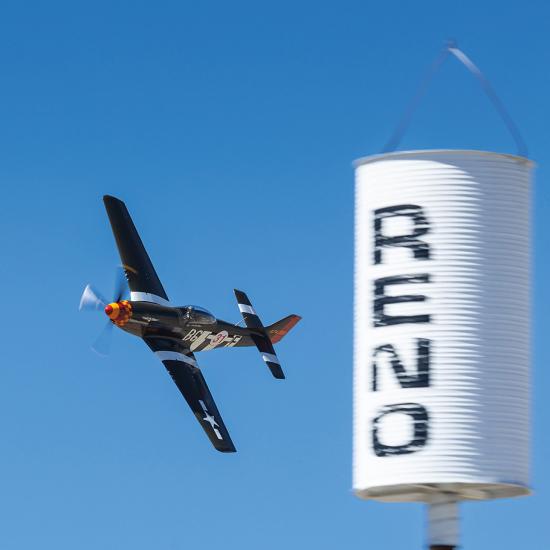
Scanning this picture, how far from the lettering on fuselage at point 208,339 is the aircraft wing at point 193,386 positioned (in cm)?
50

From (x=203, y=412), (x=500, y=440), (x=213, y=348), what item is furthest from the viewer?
(x=213, y=348)

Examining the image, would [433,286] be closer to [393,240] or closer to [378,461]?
[393,240]

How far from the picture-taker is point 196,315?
62.7m

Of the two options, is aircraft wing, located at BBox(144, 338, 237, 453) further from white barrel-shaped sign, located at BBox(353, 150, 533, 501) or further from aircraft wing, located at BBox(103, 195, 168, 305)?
white barrel-shaped sign, located at BBox(353, 150, 533, 501)

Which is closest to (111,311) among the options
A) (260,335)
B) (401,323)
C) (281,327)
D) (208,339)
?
(208,339)

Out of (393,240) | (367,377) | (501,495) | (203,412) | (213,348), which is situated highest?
(213,348)

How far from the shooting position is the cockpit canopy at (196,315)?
62219 mm

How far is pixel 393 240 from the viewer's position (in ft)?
92.7

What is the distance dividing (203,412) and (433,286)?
114 ft

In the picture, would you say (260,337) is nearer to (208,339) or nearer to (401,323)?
(208,339)

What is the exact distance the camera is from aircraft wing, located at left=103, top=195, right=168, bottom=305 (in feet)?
215

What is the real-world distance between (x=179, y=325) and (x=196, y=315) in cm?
97

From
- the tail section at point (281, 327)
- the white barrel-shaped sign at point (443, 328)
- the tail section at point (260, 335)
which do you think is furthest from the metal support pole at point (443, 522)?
the tail section at point (281, 327)

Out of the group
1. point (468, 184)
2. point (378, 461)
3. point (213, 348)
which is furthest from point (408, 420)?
point (213, 348)
